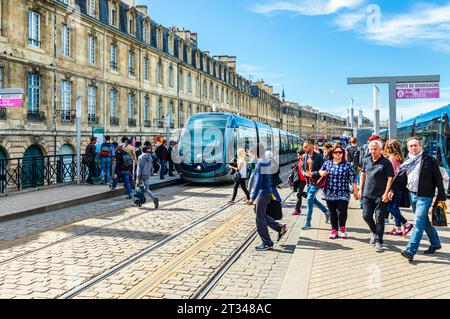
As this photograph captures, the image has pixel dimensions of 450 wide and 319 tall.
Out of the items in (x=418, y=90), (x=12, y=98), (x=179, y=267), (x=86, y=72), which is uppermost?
(x=86, y=72)

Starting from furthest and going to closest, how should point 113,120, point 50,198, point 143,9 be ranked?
point 143,9 < point 113,120 < point 50,198

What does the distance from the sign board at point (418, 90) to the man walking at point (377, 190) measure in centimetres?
608

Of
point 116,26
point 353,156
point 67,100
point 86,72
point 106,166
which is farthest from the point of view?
point 116,26

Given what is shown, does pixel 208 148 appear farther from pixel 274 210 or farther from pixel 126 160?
pixel 274 210

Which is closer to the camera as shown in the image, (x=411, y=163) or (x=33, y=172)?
(x=411, y=163)

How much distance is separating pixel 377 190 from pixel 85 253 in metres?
4.57

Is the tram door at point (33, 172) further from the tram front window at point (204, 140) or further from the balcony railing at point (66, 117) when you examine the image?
the balcony railing at point (66, 117)

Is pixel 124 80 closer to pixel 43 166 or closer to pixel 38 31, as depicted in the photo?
pixel 38 31

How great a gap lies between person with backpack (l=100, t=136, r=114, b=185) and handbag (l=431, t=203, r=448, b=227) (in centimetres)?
1097

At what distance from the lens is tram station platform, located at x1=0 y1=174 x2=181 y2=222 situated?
32.2ft

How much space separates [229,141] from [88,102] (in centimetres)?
1360

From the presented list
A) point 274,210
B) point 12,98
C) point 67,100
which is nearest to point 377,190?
point 274,210

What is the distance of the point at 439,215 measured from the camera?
5.55 meters

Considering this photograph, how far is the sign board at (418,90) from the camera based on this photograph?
11234 mm
